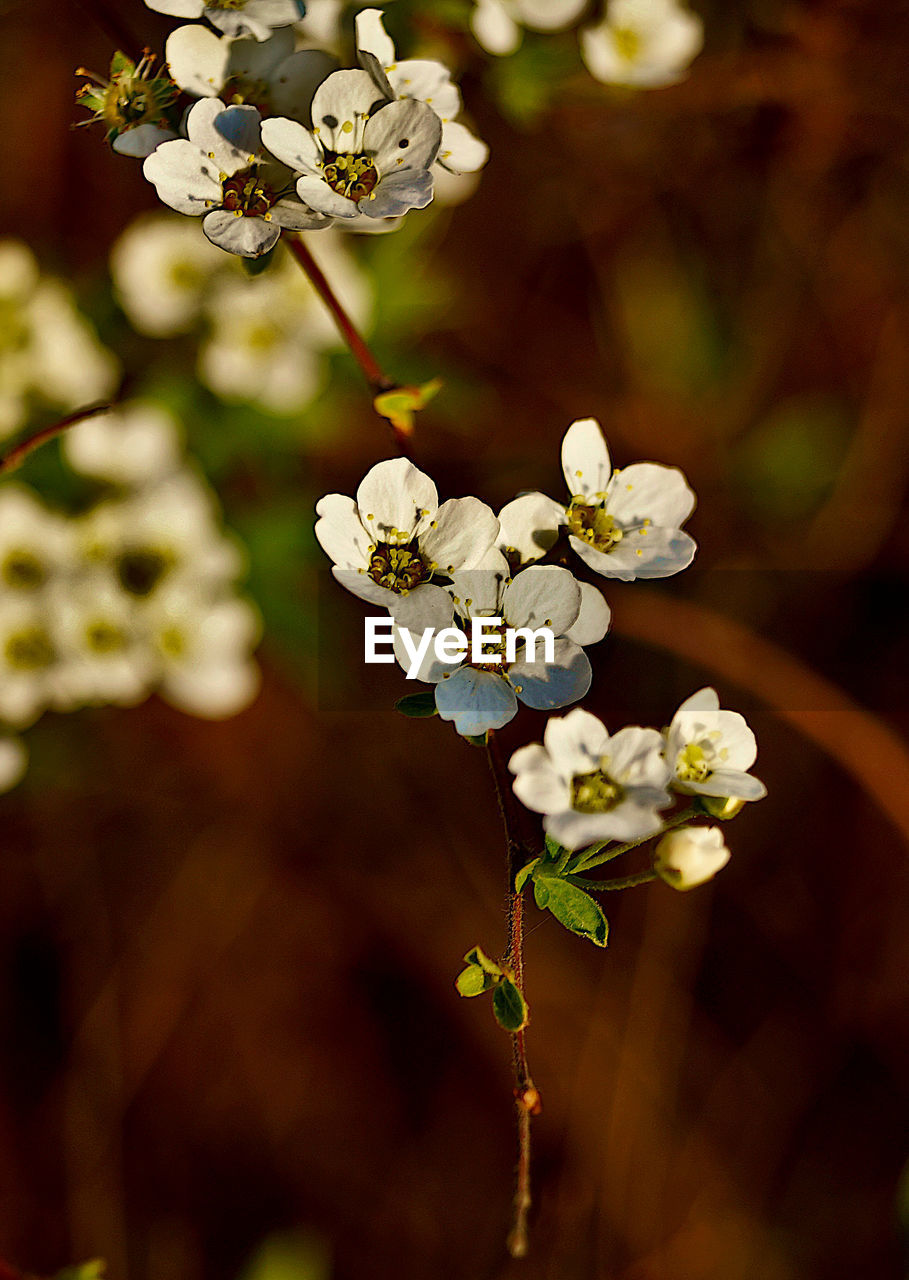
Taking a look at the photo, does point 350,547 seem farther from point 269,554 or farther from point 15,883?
point 15,883

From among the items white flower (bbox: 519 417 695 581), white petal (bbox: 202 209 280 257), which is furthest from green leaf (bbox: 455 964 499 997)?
white petal (bbox: 202 209 280 257)

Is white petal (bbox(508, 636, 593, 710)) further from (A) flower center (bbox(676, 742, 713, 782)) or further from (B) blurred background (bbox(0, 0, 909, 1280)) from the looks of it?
(B) blurred background (bbox(0, 0, 909, 1280))

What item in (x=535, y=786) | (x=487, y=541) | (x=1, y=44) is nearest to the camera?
(x=535, y=786)

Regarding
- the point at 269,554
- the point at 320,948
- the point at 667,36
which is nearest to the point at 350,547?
the point at 269,554

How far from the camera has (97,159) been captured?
334 cm

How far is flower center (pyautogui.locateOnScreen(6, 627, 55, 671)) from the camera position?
2.25 m

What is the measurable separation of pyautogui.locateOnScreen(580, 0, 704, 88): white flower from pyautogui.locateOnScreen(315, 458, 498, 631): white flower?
1404 millimetres

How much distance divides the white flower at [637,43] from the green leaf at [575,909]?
1.85 metres

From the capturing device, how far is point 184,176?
53.9 inches

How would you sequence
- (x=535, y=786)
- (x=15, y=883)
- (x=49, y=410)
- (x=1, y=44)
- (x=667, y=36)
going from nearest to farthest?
(x=535, y=786) < (x=667, y=36) < (x=49, y=410) < (x=15, y=883) < (x=1, y=44)

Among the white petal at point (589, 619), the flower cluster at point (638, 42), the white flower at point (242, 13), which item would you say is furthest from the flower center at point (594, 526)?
the flower cluster at point (638, 42)

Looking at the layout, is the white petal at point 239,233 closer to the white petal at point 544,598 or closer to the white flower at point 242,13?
the white flower at point 242,13

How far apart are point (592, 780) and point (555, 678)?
0.48ft

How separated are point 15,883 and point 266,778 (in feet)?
2.77
